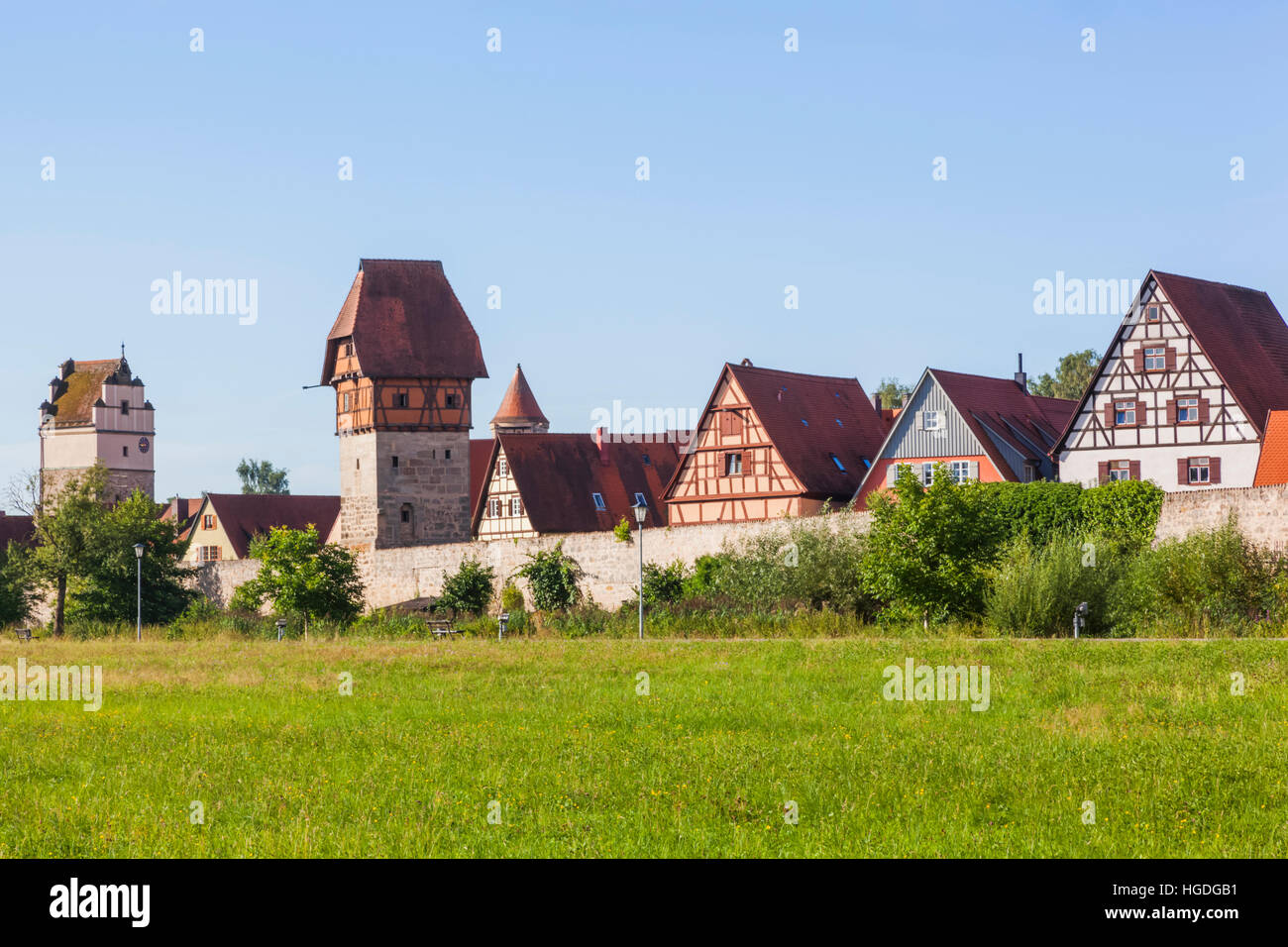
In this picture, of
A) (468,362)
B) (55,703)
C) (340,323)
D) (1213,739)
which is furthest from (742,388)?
(1213,739)

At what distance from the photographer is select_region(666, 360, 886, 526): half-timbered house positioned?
5091 cm

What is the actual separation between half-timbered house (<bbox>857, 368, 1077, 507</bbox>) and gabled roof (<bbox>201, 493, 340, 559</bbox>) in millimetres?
33689

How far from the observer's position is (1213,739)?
12.3 m

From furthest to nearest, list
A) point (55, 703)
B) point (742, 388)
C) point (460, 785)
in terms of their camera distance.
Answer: point (742, 388) < point (55, 703) < point (460, 785)

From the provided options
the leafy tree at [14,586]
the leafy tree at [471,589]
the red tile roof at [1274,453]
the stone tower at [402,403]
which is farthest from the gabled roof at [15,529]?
the red tile roof at [1274,453]

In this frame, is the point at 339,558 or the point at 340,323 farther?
the point at 340,323

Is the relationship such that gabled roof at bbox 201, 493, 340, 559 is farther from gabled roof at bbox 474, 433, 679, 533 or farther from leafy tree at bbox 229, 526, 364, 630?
leafy tree at bbox 229, 526, 364, 630

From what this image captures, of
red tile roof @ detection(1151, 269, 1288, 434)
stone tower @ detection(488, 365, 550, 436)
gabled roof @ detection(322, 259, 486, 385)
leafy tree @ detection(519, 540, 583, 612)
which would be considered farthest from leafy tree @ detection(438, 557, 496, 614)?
stone tower @ detection(488, 365, 550, 436)

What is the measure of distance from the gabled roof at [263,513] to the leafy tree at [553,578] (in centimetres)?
3101

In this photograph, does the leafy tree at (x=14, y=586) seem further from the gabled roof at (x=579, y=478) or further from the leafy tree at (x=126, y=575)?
the gabled roof at (x=579, y=478)

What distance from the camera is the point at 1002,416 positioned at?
50.5 m

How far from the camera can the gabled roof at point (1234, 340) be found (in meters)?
43.4
